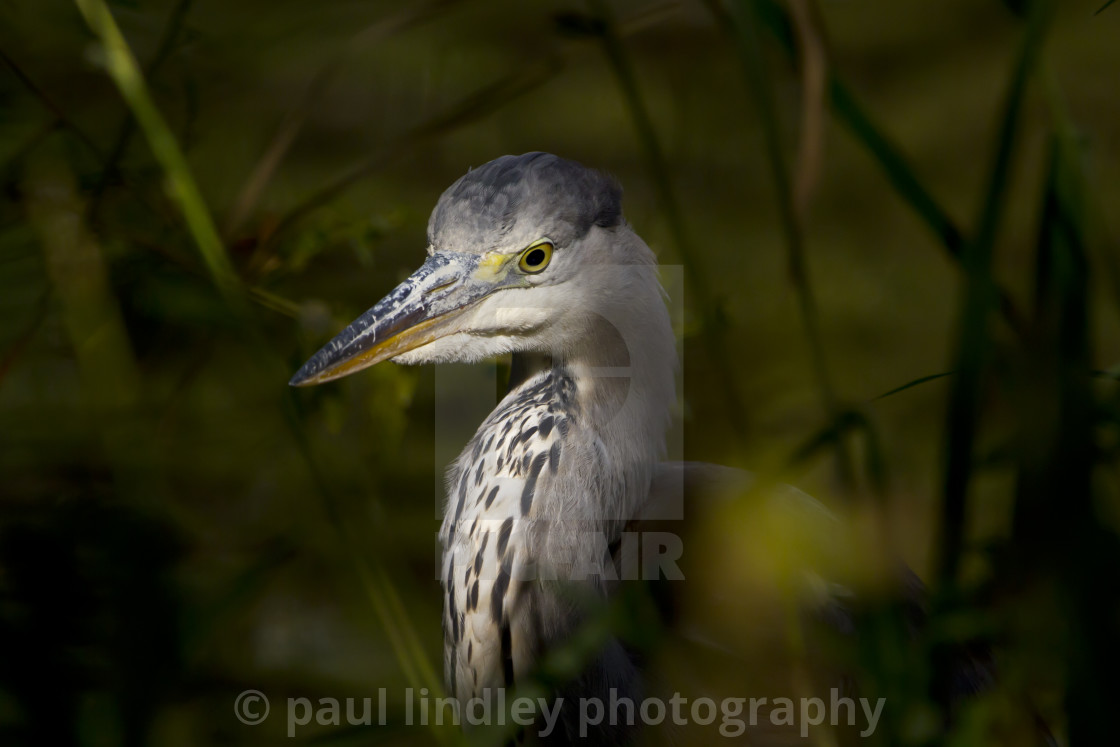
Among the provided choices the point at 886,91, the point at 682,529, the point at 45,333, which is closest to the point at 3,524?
the point at 45,333

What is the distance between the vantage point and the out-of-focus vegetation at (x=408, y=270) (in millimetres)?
564

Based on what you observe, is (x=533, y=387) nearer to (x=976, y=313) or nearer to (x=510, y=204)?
(x=510, y=204)

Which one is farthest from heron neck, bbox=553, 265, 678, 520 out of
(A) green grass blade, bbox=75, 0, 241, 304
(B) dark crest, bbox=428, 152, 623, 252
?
(A) green grass blade, bbox=75, 0, 241, 304

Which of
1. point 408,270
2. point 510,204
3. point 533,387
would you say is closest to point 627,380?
point 533,387

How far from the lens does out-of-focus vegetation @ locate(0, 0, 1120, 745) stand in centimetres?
56

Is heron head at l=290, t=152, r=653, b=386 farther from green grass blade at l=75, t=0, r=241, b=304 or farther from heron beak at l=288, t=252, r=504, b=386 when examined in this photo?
green grass blade at l=75, t=0, r=241, b=304

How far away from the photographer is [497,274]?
99 cm

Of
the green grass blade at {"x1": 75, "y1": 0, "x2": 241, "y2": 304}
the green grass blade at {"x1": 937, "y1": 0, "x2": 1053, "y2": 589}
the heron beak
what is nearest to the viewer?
the green grass blade at {"x1": 937, "y1": 0, "x2": 1053, "y2": 589}

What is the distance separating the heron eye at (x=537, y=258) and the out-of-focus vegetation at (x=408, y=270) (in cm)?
17

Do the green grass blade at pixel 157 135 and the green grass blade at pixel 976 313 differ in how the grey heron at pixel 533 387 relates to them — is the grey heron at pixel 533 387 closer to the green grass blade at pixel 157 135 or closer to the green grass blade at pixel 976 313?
the green grass blade at pixel 157 135

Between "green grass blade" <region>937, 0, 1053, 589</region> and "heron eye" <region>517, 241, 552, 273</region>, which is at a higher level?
"heron eye" <region>517, 241, 552, 273</region>

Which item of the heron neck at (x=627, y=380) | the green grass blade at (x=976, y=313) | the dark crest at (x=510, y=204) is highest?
the dark crest at (x=510, y=204)

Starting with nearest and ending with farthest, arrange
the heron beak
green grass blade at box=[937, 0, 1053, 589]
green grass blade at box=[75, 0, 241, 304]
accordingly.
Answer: green grass blade at box=[937, 0, 1053, 589]
green grass blade at box=[75, 0, 241, 304]
the heron beak

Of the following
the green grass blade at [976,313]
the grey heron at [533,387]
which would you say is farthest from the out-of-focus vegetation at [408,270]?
the grey heron at [533,387]
